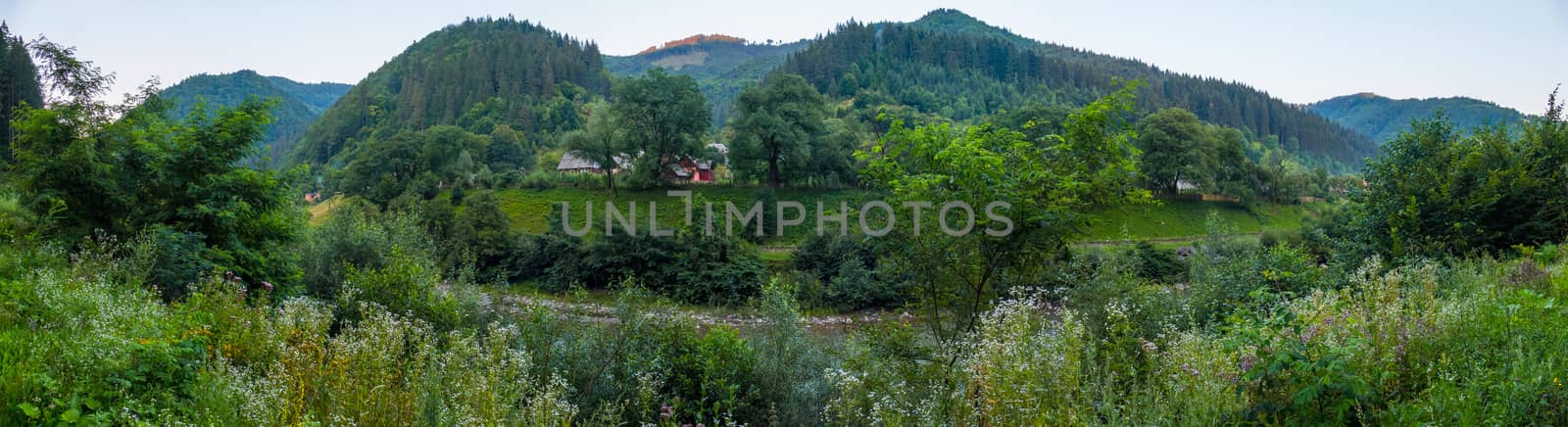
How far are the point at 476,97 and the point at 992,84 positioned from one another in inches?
3098

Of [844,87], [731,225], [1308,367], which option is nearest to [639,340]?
[1308,367]

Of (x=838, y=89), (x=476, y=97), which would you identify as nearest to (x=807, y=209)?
(x=838, y=89)

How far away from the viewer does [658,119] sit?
4362 centimetres

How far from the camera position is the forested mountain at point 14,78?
21.5 metres

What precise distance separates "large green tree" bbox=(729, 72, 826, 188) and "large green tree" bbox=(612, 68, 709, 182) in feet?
9.21

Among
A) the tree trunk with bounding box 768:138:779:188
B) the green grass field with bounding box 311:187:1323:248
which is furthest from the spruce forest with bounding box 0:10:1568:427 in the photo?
the tree trunk with bounding box 768:138:779:188

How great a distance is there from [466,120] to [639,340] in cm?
8655

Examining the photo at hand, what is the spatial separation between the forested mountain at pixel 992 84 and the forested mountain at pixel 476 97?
3686cm

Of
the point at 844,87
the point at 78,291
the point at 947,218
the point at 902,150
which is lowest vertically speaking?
the point at 78,291

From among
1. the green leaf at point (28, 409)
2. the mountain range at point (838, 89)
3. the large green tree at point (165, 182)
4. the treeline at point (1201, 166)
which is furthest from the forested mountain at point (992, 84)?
the green leaf at point (28, 409)

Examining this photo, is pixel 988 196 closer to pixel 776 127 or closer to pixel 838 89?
pixel 776 127

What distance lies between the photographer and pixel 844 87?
101188mm

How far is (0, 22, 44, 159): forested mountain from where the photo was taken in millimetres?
21484

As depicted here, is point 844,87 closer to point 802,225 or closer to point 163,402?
point 802,225
